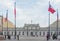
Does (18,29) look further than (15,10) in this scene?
Yes

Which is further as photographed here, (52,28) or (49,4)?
(52,28)

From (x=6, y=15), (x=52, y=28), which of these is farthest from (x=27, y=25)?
(x=6, y=15)

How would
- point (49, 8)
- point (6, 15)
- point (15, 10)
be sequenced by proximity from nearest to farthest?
point (49, 8) < point (15, 10) < point (6, 15)

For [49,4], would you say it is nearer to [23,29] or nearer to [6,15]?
[6,15]

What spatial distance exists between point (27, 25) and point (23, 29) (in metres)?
2.66

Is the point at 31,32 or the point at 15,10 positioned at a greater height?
the point at 15,10

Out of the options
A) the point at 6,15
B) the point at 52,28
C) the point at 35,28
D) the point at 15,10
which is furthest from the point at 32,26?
the point at 15,10

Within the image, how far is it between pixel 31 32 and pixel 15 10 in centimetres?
6502

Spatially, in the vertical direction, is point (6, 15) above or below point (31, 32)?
above

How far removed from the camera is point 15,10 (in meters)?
41.0

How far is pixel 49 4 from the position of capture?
39.4 meters

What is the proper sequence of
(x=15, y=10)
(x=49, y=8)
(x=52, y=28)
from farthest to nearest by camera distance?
(x=52, y=28), (x=15, y=10), (x=49, y=8)

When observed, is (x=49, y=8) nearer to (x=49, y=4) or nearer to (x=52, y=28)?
(x=49, y=4)

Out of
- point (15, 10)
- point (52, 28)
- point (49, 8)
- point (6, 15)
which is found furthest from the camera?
point (52, 28)
